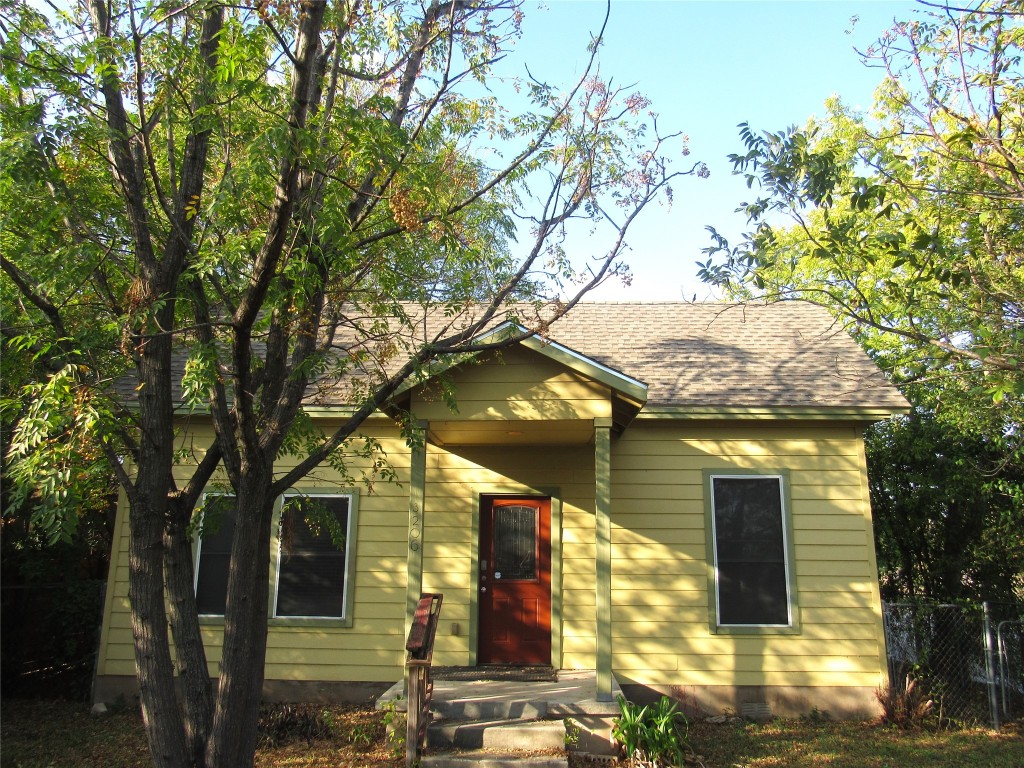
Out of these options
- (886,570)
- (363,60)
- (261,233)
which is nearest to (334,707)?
(261,233)

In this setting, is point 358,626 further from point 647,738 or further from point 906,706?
point 906,706

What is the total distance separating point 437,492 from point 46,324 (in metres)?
4.81

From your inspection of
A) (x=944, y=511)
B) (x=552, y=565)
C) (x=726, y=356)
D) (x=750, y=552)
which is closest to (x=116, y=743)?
(x=552, y=565)

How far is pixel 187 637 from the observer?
5590mm

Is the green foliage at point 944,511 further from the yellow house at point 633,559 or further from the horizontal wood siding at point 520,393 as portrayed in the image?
the horizontal wood siding at point 520,393

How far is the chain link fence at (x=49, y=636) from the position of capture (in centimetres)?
984

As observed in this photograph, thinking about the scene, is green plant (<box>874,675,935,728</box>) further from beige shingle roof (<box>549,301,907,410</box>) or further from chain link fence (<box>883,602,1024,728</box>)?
beige shingle roof (<box>549,301,907,410</box>)

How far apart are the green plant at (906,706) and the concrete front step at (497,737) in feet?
13.5

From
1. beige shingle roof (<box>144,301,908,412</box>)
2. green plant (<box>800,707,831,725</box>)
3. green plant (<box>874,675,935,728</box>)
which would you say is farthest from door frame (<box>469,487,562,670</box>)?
green plant (<box>874,675,935,728</box>)

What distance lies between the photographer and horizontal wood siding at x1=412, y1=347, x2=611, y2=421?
309 inches

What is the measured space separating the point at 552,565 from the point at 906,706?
4.14 m

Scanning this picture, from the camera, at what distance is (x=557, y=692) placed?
7660 millimetres

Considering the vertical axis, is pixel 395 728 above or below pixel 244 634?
below

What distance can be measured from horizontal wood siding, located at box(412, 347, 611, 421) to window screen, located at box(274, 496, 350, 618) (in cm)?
240
